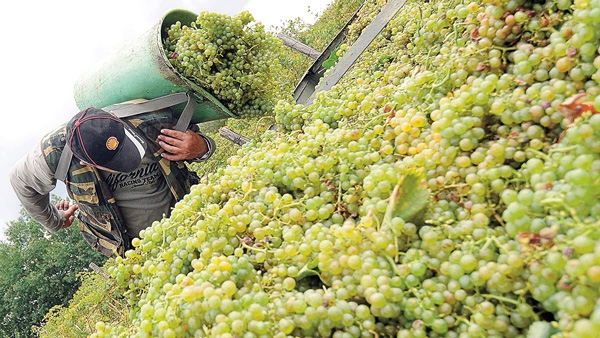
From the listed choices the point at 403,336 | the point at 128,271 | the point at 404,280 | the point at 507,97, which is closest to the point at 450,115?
the point at 507,97

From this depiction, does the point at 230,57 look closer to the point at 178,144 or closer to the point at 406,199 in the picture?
the point at 178,144

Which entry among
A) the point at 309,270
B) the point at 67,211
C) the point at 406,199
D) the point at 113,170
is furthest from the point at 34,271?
the point at 406,199

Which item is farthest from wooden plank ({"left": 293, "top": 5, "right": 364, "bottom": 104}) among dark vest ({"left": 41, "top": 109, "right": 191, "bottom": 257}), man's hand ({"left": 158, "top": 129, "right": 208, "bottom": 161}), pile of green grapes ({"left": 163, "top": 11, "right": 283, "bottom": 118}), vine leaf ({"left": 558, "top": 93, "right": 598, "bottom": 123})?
vine leaf ({"left": 558, "top": 93, "right": 598, "bottom": 123})

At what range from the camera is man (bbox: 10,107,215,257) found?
2453 mm

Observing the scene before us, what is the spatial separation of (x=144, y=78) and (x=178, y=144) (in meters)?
0.48

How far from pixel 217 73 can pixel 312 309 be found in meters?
1.80

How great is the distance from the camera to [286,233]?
97 cm

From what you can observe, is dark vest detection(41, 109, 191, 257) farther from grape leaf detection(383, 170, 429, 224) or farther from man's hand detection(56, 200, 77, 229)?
grape leaf detection(383, 170, 429, 224)

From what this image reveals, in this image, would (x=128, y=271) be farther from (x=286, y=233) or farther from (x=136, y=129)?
(x=136, y=129)

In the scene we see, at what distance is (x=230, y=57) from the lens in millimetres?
2361

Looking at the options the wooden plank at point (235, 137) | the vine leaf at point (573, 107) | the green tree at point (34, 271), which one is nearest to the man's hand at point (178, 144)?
the wooden plank at point (235, 137)

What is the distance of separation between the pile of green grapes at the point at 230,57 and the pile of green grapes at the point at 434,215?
1.27 meters

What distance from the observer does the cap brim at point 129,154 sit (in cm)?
253

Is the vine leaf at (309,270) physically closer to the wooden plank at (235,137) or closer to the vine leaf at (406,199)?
the vine leaf at (406,199)
